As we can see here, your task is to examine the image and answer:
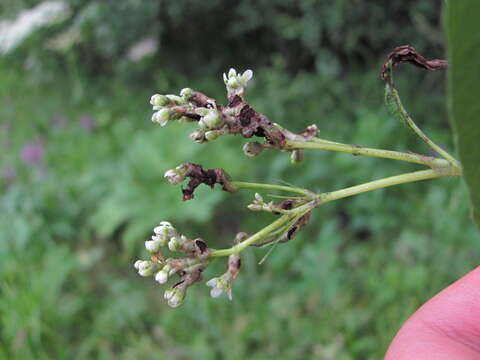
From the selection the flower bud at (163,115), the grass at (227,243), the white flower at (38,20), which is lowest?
the grass at (227,243)

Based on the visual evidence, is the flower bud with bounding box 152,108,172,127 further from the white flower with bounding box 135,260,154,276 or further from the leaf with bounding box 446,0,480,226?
the leaf with bounding box 446,0,480,226

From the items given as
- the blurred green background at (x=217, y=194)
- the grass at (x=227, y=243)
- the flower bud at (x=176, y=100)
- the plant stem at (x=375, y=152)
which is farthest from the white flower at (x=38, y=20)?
the plant stem at (x=375, y=152)

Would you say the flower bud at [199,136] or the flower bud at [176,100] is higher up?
the flower bud at [176,100]

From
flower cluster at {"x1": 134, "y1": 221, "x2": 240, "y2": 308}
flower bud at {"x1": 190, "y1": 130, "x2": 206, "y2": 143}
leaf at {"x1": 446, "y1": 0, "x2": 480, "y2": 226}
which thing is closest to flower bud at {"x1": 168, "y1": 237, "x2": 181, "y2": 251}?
flower cluster at {"x1": 134, "y1": 221, "x2": 240, "y2": 308}

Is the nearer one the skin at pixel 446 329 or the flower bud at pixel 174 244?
the flower bud at pixel 174 244

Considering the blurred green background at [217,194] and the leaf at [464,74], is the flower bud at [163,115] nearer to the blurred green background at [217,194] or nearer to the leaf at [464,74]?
the leaf at [464,74]

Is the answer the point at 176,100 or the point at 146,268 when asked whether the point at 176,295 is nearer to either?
the point at 146,268

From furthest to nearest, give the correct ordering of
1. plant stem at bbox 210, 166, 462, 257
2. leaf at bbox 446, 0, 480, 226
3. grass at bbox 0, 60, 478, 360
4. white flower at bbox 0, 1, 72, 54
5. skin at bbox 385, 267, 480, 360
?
white flower at bbox 0, 1, 72, 54, grass at bbox 0, 60, 478, 360, skin at bbox 385, 267, 480, 360, plant stem at bbox 210, 166, 462, 257, leaf at bbox 446, 0, 480, 226

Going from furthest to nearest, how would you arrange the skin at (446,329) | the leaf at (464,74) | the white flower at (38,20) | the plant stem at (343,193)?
the white flower at (38,20)
the skin at (446,329)
the plant stem at (343,193)
the leaf at (464,74)

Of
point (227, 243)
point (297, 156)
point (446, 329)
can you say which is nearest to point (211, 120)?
point (297, 156)
